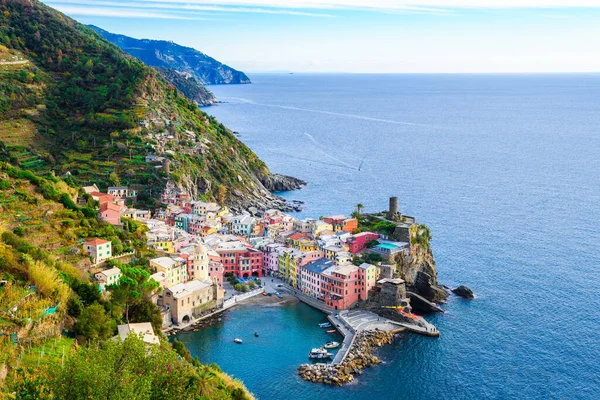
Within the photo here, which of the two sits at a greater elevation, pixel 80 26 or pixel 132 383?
pixel 80 26

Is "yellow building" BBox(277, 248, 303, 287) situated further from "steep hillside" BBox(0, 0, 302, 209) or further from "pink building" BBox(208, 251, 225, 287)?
"steep hillside" BBox(0, 0, 302, 209)

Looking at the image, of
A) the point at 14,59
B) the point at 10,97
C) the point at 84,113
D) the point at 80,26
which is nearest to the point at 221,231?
the point at 84,113

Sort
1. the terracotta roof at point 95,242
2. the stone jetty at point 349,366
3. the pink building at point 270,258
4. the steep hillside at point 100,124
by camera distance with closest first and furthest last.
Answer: the stone jetty at point 349,366 → the terracotta roof at point 95,242 → the pink building at point 270,258 → the steep hillside at point 100,124

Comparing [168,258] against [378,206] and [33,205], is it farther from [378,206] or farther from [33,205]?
[378,206]

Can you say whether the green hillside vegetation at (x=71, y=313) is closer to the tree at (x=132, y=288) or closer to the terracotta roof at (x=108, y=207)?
the tree at (x=132, y=288)

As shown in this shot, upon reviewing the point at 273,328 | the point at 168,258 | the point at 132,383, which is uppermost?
the point at 132,383

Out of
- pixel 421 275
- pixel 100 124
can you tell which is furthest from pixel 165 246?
pixel 100 124

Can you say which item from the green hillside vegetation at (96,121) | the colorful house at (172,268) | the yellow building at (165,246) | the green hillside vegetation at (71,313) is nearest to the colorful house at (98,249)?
the green hillside vegetation at (71,313)
